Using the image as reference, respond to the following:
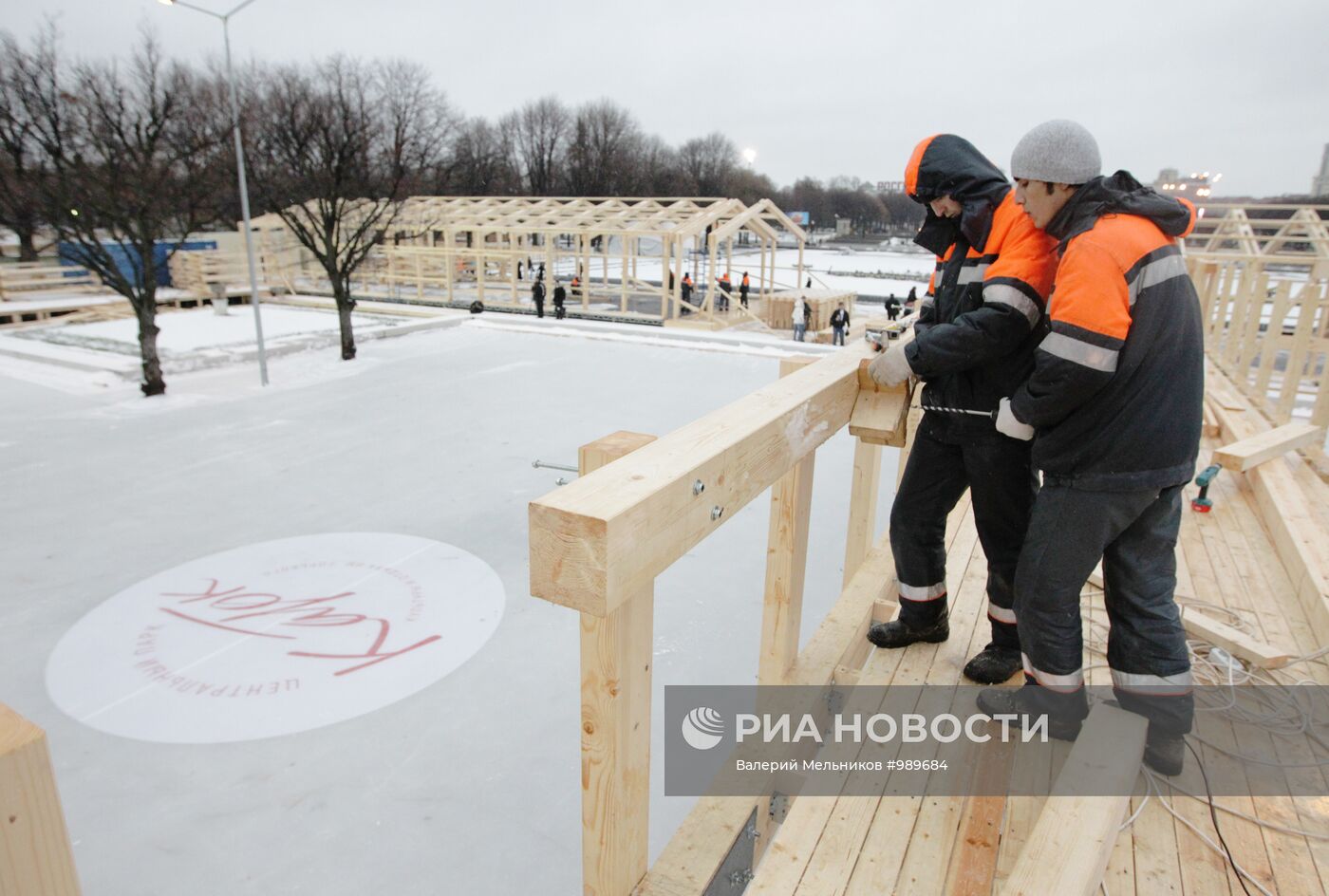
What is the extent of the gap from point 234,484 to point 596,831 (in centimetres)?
730

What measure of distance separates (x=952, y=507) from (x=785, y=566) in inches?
24.2

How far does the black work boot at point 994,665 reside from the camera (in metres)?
2.63

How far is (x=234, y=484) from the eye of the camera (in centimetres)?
771

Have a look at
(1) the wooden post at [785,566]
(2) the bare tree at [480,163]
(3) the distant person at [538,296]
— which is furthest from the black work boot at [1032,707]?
(2) the bare tree at [480,163]

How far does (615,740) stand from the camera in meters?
1.60

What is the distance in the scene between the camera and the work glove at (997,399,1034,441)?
2.18m

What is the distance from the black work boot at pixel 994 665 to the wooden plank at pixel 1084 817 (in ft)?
2.59

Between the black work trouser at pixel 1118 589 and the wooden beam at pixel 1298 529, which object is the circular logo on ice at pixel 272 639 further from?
the wooden beam at pixel 1298 529

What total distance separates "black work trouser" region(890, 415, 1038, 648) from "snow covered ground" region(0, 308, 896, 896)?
161 cm

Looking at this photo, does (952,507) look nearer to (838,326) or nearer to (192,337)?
(838,326)

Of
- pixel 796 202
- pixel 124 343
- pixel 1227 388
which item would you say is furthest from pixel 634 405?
pixel 796 202

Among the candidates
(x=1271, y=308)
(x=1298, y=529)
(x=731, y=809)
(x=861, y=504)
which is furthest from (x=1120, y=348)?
(x=1271, y=308)

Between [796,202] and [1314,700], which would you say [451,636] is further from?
[796,202]

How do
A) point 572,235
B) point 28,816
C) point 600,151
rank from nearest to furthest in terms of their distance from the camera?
point 28,816 < point 572,235 < point 600,151
